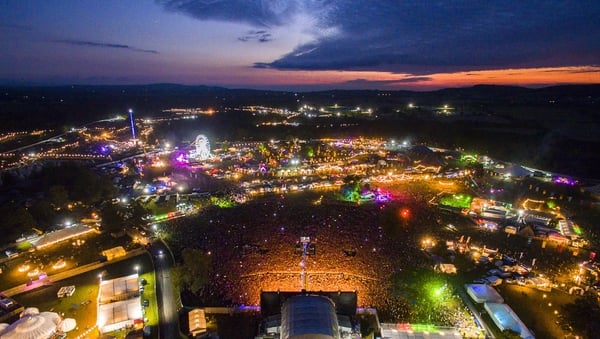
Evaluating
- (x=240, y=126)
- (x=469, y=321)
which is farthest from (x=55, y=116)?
(x=469, y=321)

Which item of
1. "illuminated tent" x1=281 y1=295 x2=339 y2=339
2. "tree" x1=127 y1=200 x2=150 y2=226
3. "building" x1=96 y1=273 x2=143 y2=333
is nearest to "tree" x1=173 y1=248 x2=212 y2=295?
"building" x1=96 y1=273 x2=143 y2=333

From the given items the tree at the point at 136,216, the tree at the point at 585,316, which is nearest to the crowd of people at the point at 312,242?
the tree at the point at 136,216

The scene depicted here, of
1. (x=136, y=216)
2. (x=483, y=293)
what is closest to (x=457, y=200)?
(x=483, y=293)

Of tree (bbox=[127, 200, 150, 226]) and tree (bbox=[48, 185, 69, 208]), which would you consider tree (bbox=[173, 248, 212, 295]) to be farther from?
tree (bbox=[48, 185, 69, 208])

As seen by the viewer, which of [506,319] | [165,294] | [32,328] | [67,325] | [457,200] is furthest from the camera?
[457,200]

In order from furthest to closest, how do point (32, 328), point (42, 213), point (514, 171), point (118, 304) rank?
point (514, 171), point (42, 213), point (118, 304), point (32, 328)

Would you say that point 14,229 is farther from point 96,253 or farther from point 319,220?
point 319,220

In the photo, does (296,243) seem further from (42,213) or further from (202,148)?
(202,148)

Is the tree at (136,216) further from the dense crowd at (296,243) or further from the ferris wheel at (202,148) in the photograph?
the ferris wheel at (202,148)
